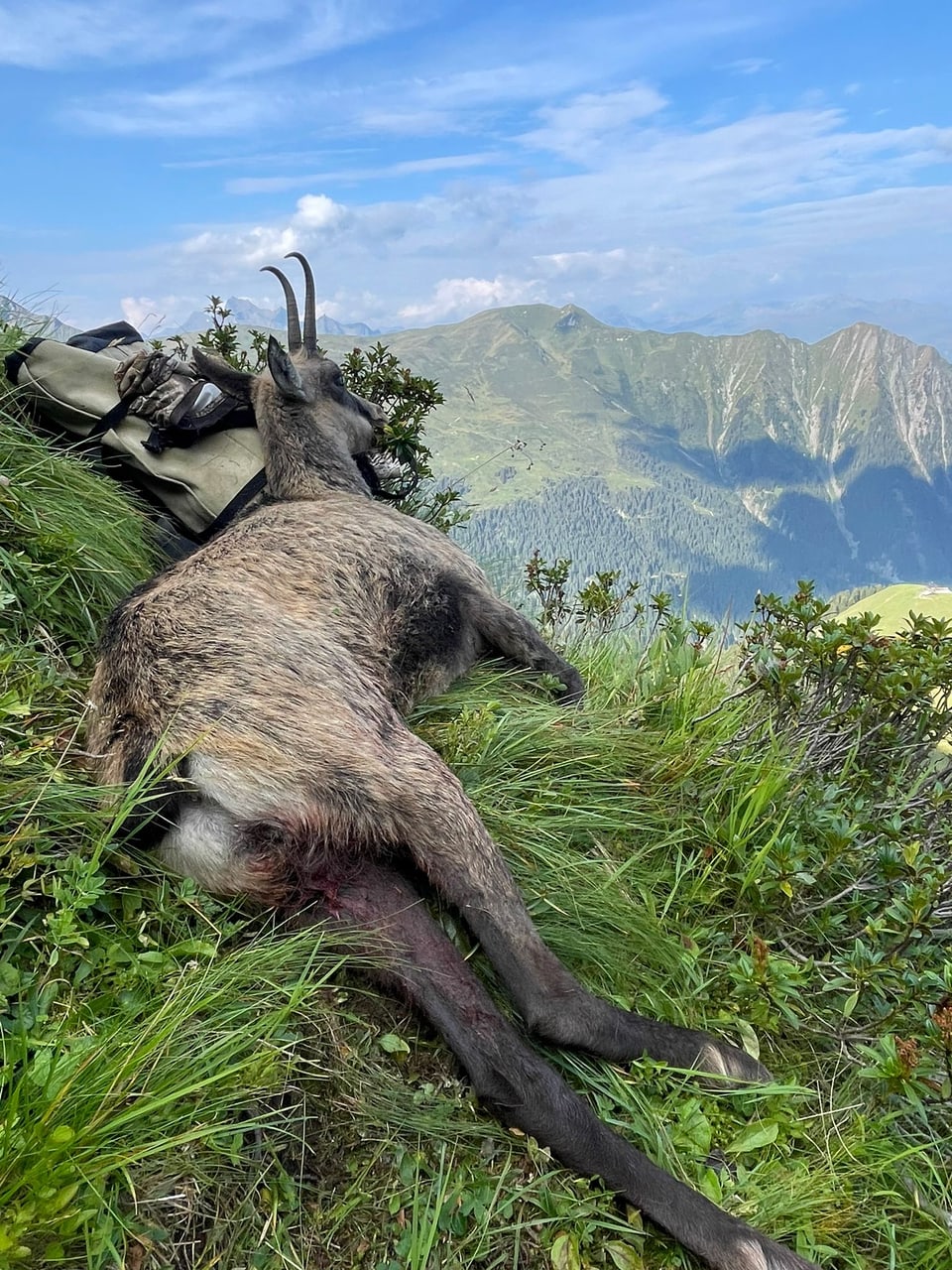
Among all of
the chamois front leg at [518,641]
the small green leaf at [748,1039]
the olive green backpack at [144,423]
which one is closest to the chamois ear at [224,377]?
the olive green backpack at [144,423]

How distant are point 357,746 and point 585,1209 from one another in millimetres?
1567

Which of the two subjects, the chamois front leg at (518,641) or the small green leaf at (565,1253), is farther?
the chamois front leg at (518,641)

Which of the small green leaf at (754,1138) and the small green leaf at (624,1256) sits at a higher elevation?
the small green leaf at (624,1256)

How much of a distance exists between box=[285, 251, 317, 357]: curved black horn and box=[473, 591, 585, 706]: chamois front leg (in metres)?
2.46

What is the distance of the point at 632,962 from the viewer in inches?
124

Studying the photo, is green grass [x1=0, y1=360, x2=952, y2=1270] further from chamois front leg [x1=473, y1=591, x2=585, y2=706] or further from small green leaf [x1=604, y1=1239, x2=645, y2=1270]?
chamois front leg [x1=473, y1=591, x2=585, y2=706]

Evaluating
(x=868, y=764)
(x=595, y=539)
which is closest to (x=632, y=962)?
(x=868, y=764)

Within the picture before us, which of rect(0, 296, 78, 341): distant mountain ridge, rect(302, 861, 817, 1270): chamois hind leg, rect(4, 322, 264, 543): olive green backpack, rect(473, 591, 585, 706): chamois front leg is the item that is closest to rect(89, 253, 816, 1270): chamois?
rect(302, 861, 817, 1270): chamois hind leg

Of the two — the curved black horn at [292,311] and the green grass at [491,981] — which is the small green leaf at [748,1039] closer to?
the green grass at [491,981]

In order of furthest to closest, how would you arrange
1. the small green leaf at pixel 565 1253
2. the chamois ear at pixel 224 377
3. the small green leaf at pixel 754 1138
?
the chamois ear at pixel 224 377 → the small green leaf at pixel 754 1138 → the small green leaf at pixel 565 1253

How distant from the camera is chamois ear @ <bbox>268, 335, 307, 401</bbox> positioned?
498cm

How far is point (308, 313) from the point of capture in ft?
18.0

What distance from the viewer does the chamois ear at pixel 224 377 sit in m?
5.27

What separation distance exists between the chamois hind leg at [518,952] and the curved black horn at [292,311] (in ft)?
12.4
